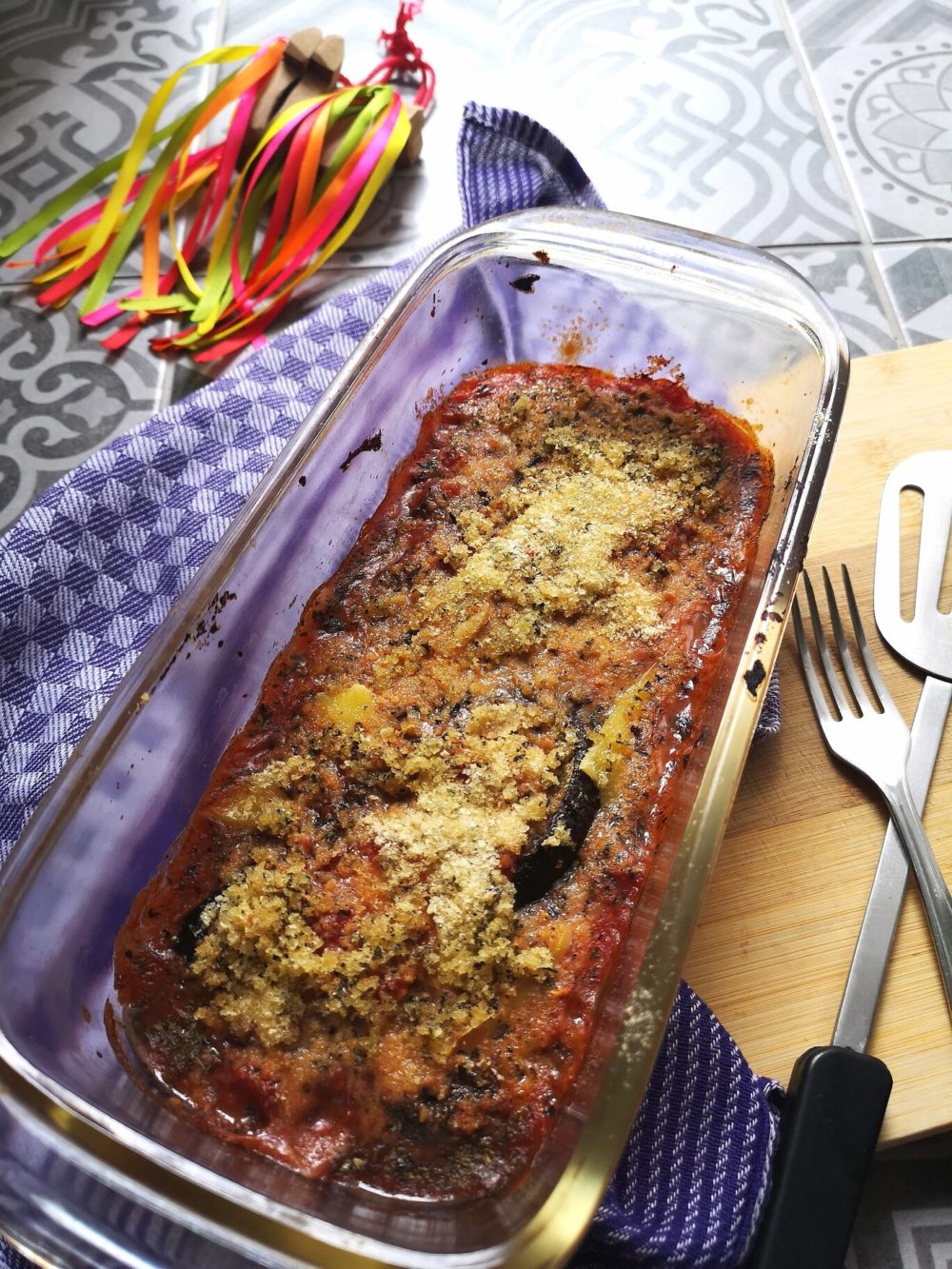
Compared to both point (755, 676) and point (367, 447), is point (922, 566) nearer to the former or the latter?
point (755, 676)

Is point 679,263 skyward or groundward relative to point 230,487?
skyward

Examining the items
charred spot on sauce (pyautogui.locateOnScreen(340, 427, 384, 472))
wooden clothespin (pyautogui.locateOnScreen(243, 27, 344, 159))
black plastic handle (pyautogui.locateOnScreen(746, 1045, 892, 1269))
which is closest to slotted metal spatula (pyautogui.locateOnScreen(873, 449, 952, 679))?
black plastic handle (pyautogui.locateOnScreen(746, 1045, 892, 1269))

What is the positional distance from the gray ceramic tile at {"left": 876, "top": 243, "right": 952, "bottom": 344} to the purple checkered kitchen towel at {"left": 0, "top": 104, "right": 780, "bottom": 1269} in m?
0.60

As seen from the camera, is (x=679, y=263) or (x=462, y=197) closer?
(x=679, y=263)

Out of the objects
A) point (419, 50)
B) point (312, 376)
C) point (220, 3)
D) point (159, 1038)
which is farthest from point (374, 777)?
point (220, 3)

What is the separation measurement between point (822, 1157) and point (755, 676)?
0.46 meters

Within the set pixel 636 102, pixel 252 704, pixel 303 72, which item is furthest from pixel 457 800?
pixel 636 102

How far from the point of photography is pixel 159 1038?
3.50 feet

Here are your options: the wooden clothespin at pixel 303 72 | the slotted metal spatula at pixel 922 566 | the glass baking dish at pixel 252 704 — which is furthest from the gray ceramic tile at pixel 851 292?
the wooden clothespin at pixel 303 72

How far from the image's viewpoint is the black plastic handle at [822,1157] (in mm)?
1022

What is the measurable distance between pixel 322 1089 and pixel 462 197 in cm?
127

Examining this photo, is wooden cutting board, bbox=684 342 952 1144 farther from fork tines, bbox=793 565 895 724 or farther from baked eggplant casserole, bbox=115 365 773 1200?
baked eggplant casserole, bbox=115 365 773 1200

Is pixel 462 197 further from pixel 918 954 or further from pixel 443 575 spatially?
pixel 918 954

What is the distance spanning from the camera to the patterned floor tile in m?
2.05
